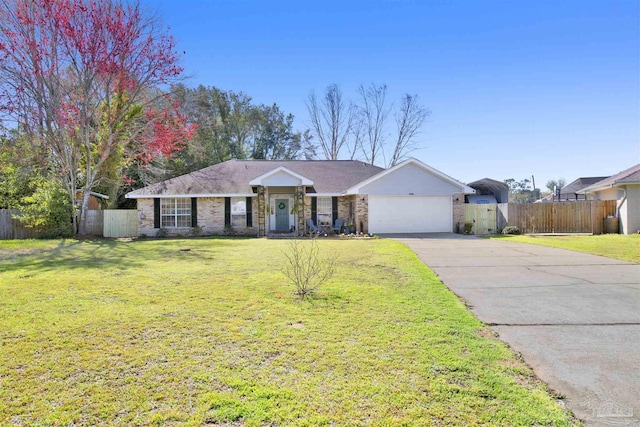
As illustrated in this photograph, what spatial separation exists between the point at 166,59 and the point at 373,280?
1763 centimetres

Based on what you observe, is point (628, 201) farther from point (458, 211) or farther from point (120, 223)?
point (120, 223)

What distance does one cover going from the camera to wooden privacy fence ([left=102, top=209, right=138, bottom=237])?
1958cm

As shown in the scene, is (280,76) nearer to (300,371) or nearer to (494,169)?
(300,371)

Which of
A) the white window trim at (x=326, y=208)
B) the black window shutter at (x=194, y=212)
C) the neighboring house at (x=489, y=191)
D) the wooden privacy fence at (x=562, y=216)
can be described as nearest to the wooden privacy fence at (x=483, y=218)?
the wooden privacy fence at (x=562, y=216)

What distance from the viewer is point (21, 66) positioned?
A: 55.3 ft

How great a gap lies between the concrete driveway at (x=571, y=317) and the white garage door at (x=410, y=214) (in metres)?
9.46

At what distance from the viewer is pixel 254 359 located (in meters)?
3.69

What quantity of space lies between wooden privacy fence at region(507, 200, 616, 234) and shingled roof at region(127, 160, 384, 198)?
9090 mm

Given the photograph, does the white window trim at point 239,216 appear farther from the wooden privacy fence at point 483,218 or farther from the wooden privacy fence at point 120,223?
the wooden privacy fence at point 483,218

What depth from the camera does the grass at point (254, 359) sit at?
2.76m

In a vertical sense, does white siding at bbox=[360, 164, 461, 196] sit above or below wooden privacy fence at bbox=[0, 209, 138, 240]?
above

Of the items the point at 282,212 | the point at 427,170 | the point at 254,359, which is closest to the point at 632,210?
the point at 427,170

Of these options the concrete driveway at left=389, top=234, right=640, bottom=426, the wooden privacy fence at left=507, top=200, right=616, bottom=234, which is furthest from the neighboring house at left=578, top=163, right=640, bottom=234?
the concrete driveway at left=389, top=234, right=640, bottom=426

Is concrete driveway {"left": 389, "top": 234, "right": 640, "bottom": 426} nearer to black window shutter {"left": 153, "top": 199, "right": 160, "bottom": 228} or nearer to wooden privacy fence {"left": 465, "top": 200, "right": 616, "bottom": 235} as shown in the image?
wooden privacy fence {"left": 465, "top": 200, "right": 616, "bottom": 235}
